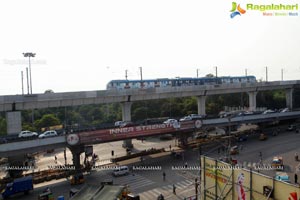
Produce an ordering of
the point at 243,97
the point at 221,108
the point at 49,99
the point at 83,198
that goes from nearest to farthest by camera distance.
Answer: the point at 83,198, the point at 49,99, the point at 221,108, the point at 243,97

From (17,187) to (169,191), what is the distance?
1467cm

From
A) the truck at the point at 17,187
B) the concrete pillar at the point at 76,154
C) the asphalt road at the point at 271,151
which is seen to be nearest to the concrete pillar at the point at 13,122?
the concrete pillar at the point at 76,154

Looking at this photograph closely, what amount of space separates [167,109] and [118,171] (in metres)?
39.6

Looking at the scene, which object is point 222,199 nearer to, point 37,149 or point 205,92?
point 37,149

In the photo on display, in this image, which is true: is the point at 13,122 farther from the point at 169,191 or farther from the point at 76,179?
the point at 169,191

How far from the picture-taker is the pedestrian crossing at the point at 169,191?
23.5 m

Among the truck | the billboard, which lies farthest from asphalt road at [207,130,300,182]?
the truck

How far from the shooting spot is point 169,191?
24641 mm

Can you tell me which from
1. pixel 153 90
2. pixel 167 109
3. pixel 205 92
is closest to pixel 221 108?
pixel 167 109

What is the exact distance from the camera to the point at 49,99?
37.2m

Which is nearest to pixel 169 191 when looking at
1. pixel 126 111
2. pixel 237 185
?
pixel 237 185

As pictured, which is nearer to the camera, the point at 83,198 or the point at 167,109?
the point at 83,198

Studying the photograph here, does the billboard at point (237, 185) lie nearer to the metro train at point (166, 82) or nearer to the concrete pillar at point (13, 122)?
the concrete pillar at point (13, 122)

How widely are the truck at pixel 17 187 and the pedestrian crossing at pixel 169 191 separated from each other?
11290 mm
